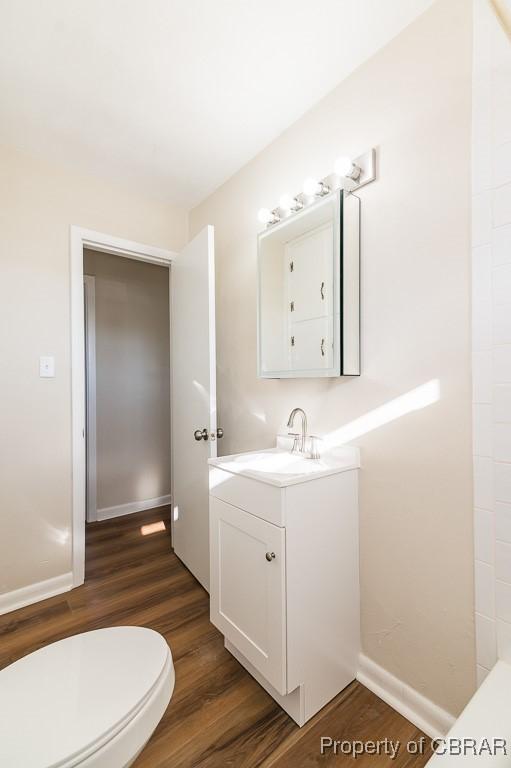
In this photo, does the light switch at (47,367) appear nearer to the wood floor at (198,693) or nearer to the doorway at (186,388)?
the doorway at (186,388)

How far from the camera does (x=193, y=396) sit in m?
2.04

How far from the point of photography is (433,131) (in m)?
1.17

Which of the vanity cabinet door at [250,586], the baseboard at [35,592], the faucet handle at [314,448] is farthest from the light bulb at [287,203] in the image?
the baseboard at [35,592]

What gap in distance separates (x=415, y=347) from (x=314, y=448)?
1.98 feet

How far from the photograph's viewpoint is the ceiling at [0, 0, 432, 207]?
A: 1.20 metres

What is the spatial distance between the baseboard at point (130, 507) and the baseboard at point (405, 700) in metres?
2.38

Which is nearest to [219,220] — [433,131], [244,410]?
[244,410]

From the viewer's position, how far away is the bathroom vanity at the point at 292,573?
1.18 metres

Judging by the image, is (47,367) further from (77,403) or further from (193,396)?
(193,396)

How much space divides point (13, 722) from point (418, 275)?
1.60m

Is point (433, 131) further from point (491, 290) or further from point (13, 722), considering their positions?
point (13, 722)

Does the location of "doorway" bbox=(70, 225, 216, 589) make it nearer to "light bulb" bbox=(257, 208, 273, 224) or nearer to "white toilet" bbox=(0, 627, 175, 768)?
"light bulb" bbox=(257, 208, 273, 224)

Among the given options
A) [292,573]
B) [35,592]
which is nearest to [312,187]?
[292,573]

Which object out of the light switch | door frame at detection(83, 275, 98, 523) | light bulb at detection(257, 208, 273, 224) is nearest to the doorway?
the light switch
